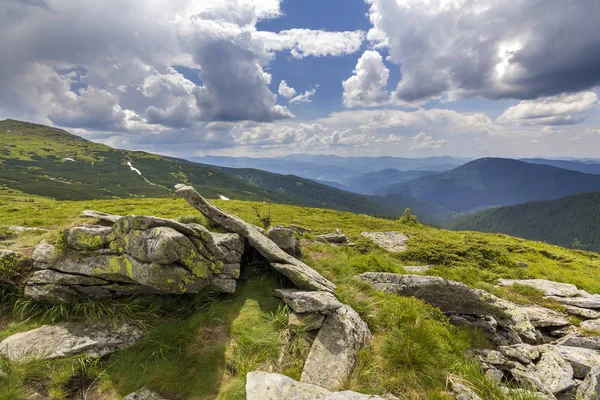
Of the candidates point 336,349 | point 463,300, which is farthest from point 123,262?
point 463,300

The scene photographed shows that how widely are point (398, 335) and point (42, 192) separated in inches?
8196

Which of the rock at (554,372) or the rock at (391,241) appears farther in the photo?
the rock at (391,241)

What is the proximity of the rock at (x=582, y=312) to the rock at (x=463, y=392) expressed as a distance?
13.8m

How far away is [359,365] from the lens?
9.27 m

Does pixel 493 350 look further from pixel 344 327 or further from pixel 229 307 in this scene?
pixel 229 307

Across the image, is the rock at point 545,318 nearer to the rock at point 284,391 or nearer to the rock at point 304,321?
the rock at point 304,321

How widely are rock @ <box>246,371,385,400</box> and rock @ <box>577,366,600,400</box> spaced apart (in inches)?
277

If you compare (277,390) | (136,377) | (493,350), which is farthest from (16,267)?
(493,350)

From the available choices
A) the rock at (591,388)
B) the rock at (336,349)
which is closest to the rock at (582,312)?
the rock at (591,388)

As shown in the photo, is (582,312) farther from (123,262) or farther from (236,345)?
(123,262)

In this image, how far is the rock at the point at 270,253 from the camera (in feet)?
39.3

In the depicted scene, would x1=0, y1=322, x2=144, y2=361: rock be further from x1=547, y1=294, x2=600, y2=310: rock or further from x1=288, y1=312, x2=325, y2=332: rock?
x1=547, y1=294, x2=600, y2=310: rock

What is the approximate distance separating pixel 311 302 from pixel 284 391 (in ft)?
11.5

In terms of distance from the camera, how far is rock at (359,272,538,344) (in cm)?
1352
